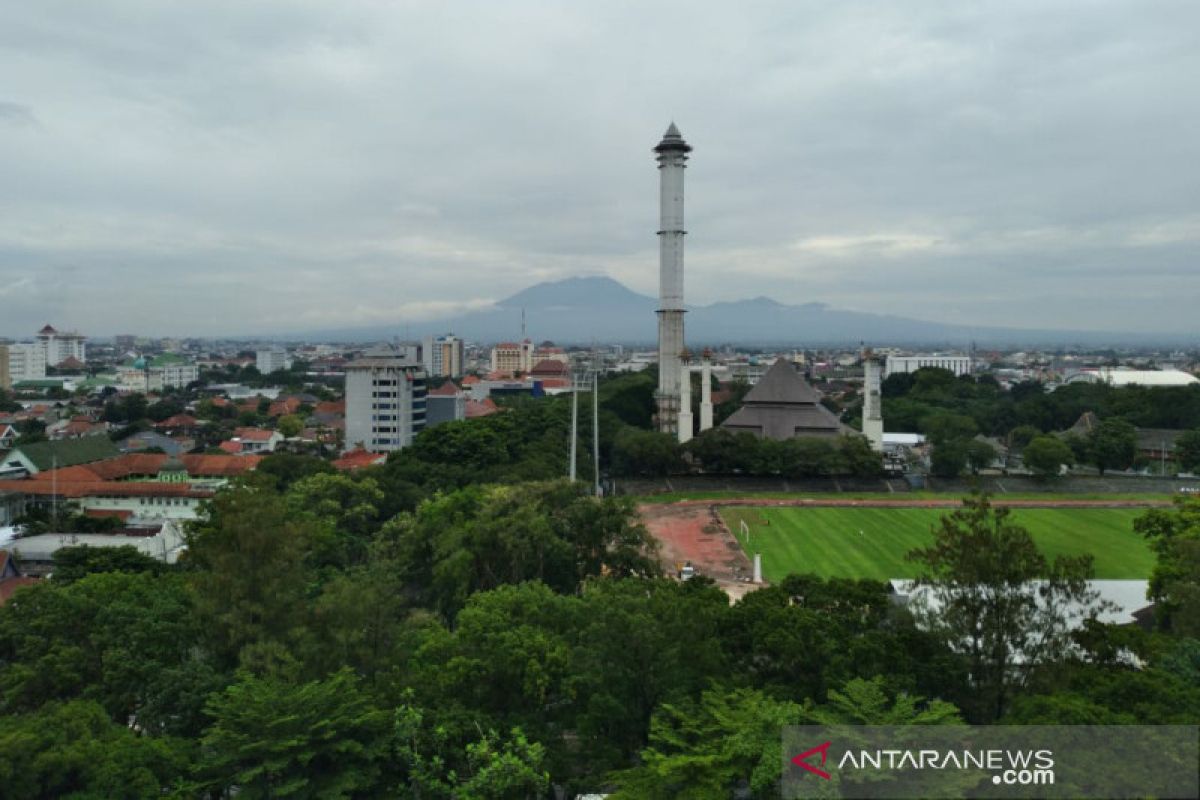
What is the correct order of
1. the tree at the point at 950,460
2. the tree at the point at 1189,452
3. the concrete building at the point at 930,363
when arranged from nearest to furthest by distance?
the tree at the point at 950,460, the tree at the point at 1189,452, the concrete building at the point at 930,363

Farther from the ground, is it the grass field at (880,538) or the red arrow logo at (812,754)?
the red arrow logo at (812,754)

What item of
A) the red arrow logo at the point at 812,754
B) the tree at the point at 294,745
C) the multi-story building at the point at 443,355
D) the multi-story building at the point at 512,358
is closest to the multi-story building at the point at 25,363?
the multi-story building at the point at 443,355

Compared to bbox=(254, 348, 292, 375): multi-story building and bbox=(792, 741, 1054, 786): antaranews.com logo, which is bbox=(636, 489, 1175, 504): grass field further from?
bbox=(254, 348, 292, 375): multi-story building

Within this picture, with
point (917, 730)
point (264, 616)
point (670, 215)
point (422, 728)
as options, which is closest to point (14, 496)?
point (264, 616)

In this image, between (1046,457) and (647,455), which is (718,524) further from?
(1046,457)

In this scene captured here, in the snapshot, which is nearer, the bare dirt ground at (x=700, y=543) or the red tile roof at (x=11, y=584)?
the red tile roof at (x=11, y=584)

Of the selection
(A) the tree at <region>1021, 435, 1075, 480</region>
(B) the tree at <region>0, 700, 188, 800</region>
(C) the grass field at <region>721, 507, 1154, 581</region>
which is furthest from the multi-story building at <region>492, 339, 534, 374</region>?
(B) the tree at <region>0, 700, 188, 800</region>

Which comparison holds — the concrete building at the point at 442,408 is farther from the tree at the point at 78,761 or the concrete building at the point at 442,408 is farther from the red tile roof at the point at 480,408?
the tree at the point at 78,761

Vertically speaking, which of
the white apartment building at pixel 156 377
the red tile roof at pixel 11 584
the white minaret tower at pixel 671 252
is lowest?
the red tile roof at pixel 11 584
